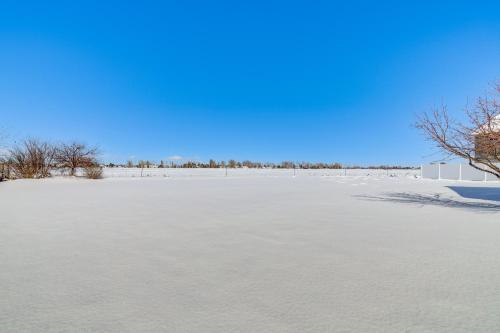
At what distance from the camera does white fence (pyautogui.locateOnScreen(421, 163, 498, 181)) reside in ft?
76.8

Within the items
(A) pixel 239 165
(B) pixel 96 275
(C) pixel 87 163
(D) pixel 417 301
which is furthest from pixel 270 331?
(A) pixel 239 165

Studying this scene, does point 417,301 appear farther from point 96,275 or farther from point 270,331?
point 96,275

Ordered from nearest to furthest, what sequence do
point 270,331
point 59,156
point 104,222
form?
1. point 270,331
2. point 104,222
3. point 59,156

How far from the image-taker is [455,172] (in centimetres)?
2488

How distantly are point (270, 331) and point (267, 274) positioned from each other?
0.86m

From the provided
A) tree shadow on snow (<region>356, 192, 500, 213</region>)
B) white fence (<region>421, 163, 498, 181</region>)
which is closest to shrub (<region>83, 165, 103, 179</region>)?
tree shadow on snow (<region>356, 192, 500, 213</region>)

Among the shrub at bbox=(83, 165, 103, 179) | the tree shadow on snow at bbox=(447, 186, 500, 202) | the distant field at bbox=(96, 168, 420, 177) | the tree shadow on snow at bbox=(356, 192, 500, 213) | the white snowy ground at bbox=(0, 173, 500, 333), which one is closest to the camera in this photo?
the white snowy ground at bbox=(0, 173, 500, 333)

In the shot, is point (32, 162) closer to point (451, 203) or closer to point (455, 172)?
point (451, 203)

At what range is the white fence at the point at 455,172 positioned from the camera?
23422 millimetres

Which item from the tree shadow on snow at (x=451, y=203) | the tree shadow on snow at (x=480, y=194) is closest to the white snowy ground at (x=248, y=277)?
the tree shadow on snow at (x=451, y=203)

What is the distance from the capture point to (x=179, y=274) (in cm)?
239

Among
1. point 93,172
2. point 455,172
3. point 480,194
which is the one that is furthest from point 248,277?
point 455,172

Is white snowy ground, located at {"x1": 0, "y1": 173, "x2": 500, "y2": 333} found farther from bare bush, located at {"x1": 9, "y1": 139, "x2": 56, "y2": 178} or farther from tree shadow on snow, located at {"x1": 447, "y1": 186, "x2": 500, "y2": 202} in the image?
bare bush, located at {"x1": 9, "y1": 139, "x2": 56, "y2": 178}

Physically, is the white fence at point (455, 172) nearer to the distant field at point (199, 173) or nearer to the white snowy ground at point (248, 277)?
the distant field at point (199, 173)
